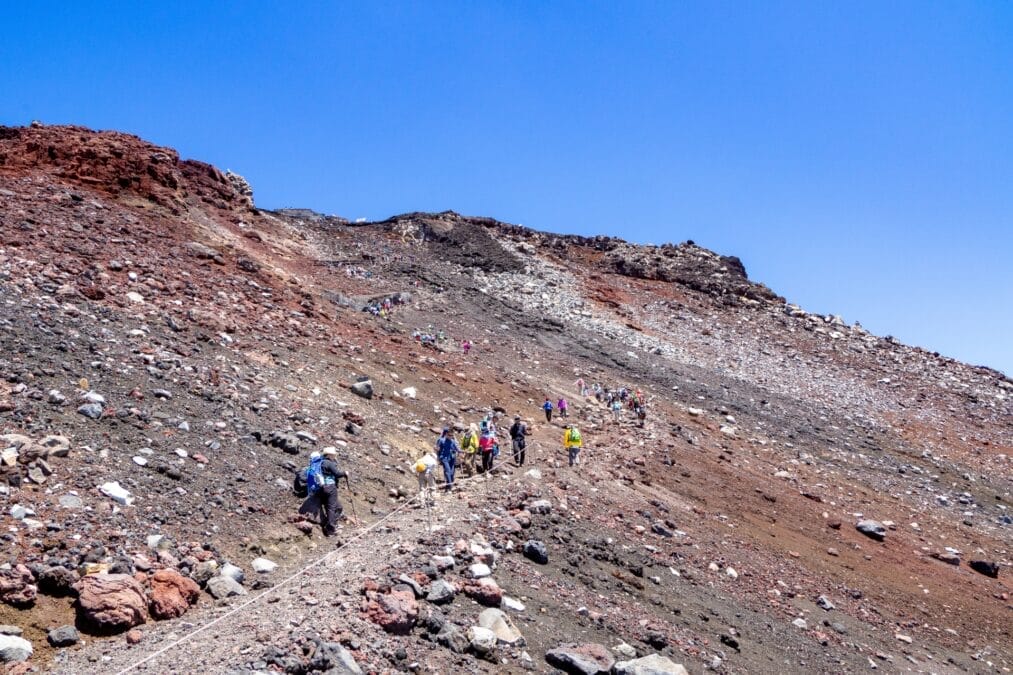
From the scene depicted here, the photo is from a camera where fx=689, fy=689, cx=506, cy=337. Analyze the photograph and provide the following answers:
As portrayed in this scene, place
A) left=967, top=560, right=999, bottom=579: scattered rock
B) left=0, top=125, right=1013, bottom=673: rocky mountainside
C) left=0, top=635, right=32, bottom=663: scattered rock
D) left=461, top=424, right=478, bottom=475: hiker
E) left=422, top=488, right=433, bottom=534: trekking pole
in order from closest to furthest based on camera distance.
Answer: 1. left=0, top=635, right=32, bottom=663: scattered rock
2. left=0, top=125, right=1013, bottom=673: rocky mountainside
3. left=422, top=488, right=433, bottom=534: trekking pole
4. left=461, top=424, right=478, bottom=475: hiker
5. left=967, top=560, right=999, bottom=579: scattered rock

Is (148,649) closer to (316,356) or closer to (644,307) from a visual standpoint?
(316,356)

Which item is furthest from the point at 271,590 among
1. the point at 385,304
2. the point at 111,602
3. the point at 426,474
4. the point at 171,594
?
the point at 385,304

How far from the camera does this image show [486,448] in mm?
12734

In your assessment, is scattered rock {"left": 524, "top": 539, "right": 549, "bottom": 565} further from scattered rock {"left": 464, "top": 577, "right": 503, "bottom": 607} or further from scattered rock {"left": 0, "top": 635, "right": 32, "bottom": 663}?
scattered rock {"left": 0, "top": 635, "right": 32, "bottom": 663}

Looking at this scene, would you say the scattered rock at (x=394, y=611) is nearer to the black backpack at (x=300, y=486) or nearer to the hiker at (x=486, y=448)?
the black backpack at (x=300, y=486)

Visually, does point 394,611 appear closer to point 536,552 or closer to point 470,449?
point 536,552

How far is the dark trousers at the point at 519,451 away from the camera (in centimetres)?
1389

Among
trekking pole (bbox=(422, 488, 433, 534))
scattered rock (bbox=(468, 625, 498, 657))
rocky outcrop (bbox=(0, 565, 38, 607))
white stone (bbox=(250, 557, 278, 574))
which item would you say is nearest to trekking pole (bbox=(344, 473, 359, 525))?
trekking pole (bbox=(422, 488, 433, 534))

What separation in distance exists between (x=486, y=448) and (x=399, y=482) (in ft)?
6.27

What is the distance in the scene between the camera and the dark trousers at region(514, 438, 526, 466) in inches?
547

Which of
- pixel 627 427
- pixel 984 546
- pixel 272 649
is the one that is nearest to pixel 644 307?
pixel 627 427

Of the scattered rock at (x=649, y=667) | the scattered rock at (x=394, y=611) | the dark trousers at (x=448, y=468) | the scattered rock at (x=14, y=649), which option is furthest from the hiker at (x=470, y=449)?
the scattered rock at (x=14, y=649)

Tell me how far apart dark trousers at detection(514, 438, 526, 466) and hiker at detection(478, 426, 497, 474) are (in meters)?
1.08

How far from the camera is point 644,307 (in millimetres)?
34031
